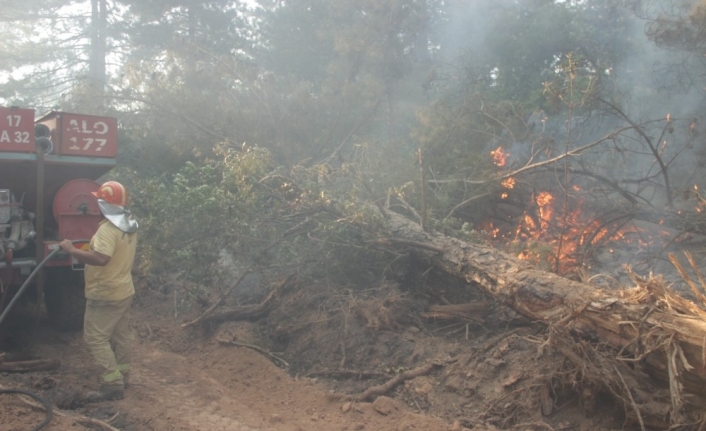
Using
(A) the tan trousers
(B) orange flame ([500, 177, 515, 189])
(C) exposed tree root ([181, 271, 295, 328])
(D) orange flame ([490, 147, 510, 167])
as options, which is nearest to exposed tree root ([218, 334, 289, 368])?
(C) exposed tree root ([181, 271, 295, 328])

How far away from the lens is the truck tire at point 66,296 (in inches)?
256

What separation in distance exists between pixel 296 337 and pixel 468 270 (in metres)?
2.09

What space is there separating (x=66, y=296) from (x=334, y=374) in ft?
10.0

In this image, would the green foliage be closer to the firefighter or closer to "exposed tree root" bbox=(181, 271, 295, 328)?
"exposed tree root" bbox=(181, 271, 295, 328)

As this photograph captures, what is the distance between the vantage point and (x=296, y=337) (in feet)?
22.6

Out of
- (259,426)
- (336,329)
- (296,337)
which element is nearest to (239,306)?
(296,337)

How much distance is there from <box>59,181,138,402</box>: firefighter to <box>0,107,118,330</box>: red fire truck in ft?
1.69

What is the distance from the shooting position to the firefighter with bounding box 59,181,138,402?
5125 mm

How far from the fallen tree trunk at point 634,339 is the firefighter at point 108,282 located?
141 inches

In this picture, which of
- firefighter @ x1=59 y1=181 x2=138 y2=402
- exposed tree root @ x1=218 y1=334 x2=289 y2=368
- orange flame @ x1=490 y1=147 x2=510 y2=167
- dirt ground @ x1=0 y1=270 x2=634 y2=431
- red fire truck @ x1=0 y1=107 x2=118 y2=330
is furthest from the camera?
orange flame @ x1=490 y1=147 x2=510 y2=167

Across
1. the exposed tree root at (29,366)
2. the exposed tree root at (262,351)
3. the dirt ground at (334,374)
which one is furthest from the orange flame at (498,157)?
the exposed tree root at (29,366)

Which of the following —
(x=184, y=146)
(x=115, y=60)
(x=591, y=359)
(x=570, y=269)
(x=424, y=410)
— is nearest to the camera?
(x=591, y=359)

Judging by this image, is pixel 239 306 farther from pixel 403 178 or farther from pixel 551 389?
pixel 551 389

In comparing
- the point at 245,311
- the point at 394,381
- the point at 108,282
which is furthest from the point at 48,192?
the point at 394,381
